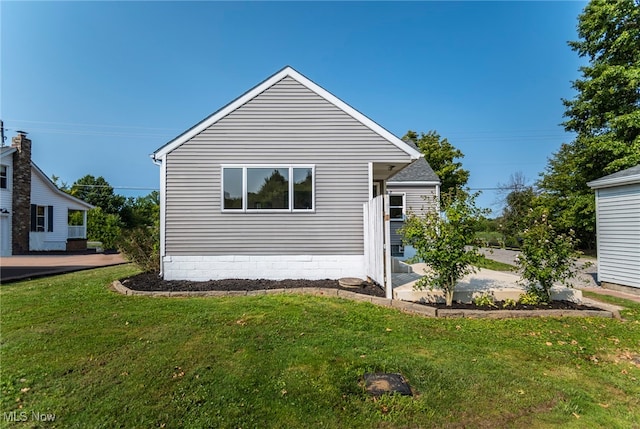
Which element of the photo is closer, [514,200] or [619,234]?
[619,234]

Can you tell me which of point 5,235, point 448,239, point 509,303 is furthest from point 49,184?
point 509,303

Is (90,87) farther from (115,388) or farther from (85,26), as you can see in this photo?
A: (115,388)

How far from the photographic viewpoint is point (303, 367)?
360 centimetres

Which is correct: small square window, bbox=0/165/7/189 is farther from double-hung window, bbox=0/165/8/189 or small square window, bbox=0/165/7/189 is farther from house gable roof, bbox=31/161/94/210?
house gable roof, bbox=31/161/94/210

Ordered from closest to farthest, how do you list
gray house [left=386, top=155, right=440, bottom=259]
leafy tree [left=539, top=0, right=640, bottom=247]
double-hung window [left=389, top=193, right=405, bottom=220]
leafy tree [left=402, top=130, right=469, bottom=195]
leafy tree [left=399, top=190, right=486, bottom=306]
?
leafy tree [left=399, top=190, right=486, bottom=306] < gray house [left=386, top=155, right=440, bottom=259] < double-hung window [left=389, top=193, right=405, bottom=220] < leafy tree [left=539, top=0, right=640, bottom=247] < leafy tree [left=402, top=130, right=469, bottom=195]

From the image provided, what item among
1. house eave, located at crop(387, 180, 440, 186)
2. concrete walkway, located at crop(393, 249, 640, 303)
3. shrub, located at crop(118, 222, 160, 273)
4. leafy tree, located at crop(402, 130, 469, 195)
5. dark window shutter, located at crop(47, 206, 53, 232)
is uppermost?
leafy tree, located at crop(402, 130, 469, 195)

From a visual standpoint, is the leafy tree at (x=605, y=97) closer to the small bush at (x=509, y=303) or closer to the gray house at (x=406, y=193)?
the gray house at (x=406, y=193)

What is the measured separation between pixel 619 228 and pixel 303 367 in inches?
398

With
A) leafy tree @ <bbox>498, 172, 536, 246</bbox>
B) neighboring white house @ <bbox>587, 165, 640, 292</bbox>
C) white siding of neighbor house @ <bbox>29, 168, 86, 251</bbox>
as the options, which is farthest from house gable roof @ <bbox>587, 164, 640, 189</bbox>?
white siding of neighbor house @ <bbox>29, 168, 86, 251</bbox>

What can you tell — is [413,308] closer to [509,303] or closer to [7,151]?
[509,303]

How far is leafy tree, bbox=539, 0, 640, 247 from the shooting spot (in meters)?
15.7

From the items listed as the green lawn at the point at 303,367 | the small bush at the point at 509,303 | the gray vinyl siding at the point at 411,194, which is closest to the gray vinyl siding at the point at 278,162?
the green lawn at the point at 303,367

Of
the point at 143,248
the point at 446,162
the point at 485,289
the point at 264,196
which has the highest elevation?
the point at 446,162

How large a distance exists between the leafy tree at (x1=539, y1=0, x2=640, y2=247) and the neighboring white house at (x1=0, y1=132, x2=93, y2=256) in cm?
3276
